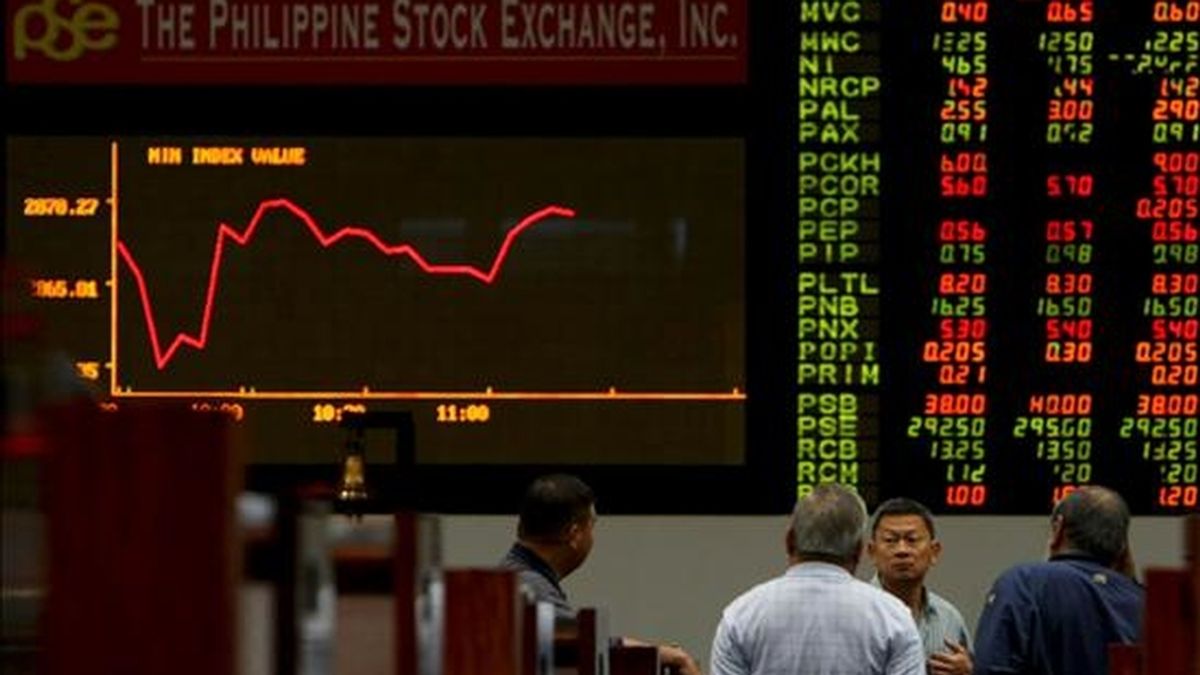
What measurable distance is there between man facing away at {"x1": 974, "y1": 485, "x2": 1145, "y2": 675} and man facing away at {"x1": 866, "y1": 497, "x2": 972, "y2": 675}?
1.64 feet

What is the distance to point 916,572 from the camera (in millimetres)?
5891

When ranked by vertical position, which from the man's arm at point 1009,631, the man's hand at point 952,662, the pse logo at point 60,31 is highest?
the pse logo at point 60,31

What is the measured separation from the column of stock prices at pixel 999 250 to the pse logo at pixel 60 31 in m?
1.71

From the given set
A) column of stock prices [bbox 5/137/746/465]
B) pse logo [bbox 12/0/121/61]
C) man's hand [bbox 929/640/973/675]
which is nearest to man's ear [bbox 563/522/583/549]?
man's hand [bbox 929/640/973/675]

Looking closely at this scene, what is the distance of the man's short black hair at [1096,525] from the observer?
523cm

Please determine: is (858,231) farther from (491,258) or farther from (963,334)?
(491,258)

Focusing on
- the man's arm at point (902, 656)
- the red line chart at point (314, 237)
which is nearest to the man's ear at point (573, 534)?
the man's arm at point (902, 656)

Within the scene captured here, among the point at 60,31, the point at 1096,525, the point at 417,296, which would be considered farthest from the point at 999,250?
the point at 60,31

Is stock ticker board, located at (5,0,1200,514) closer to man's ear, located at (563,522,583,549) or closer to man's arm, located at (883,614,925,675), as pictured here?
man's ear, located at (563,522,583,549)

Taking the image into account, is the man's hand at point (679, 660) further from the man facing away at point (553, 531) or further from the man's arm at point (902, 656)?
the man's arm at point (902, 656)

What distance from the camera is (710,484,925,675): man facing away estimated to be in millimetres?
4719

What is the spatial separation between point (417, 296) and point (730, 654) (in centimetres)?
238

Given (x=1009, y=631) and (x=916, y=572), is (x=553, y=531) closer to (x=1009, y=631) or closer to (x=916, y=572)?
(x=1009, y=631)

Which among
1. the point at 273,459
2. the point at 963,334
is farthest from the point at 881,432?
the point at 273,459
